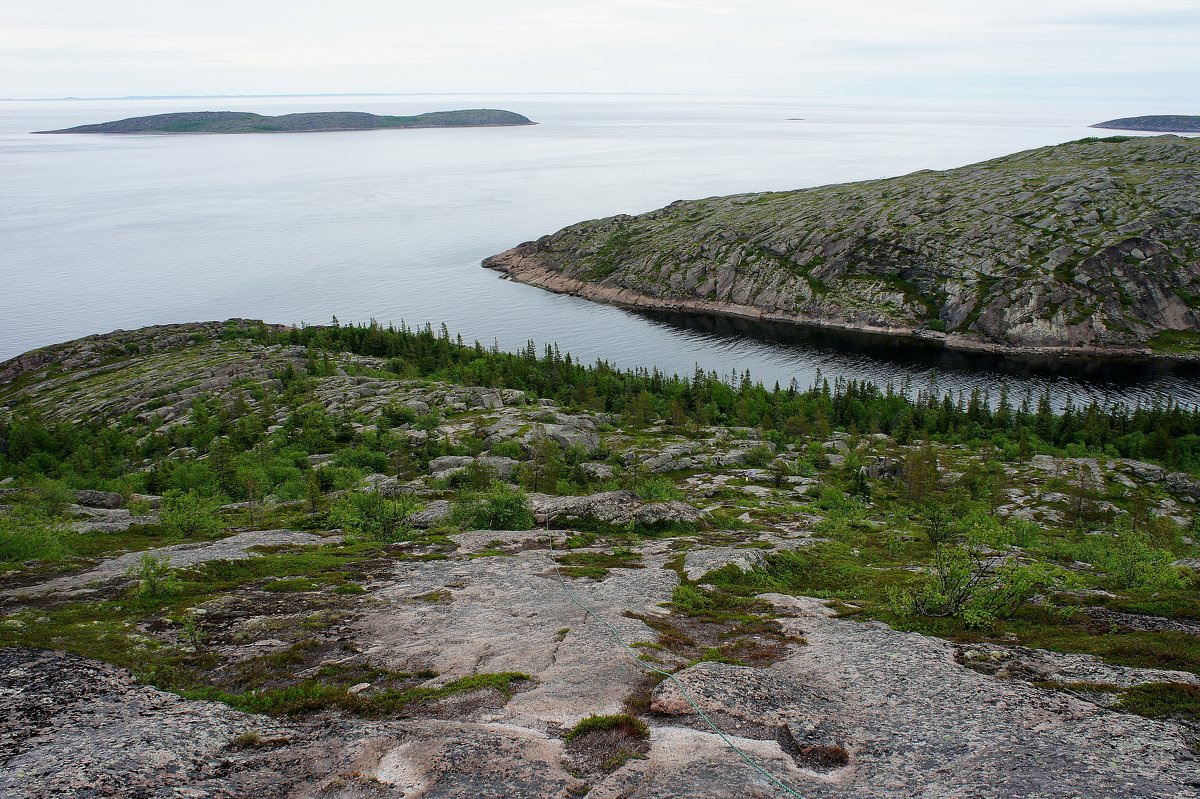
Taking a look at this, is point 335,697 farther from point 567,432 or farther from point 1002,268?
point 1002,268

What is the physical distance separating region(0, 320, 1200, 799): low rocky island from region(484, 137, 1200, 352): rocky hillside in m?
106

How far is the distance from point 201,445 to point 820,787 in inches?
3006

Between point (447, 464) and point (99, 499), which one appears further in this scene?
point (447, 464)

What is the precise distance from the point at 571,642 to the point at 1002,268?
17616cm

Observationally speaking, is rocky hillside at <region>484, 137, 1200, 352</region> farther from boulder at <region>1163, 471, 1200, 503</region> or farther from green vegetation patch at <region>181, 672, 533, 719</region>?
green vegetation patch at <region>181, 672, 533, 719</region>

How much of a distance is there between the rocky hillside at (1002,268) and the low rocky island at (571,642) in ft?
349

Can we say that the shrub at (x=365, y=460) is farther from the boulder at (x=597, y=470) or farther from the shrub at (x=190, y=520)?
the shrub at (x=190, y=520)

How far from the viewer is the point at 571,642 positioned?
23750 millimetres

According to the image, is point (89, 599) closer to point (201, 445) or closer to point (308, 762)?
point (308, 762)


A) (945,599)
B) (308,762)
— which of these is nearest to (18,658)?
(308,762)

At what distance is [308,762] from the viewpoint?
1655 cm

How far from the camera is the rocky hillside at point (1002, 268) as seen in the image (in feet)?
496

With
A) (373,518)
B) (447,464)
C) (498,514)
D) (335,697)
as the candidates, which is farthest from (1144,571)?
(447,464)

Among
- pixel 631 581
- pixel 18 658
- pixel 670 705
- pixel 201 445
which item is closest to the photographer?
pixel 670 705
